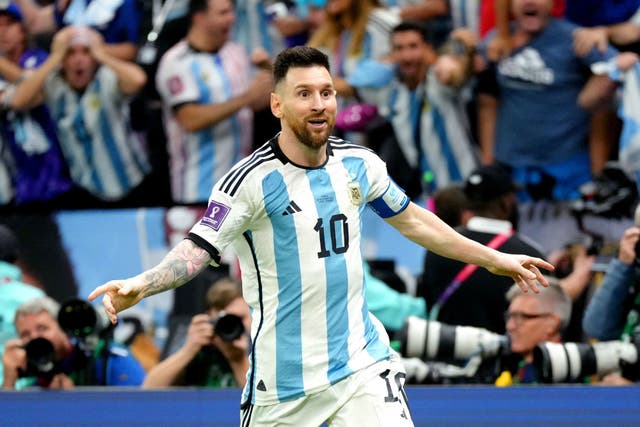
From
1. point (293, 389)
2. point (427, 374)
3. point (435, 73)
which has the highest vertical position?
point (435, 73)

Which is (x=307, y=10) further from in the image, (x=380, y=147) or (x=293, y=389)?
(x=293, y=389)

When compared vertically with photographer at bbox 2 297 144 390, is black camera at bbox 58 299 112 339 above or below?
above

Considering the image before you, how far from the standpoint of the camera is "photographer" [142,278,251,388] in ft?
21.9

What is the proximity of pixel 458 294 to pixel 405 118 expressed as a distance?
216 cm

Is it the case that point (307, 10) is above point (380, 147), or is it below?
above

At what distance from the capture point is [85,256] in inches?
380

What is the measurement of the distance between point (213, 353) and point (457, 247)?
2275 millimetres

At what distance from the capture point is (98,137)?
9844mm

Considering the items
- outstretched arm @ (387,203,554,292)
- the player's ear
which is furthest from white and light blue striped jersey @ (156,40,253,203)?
the player's ear

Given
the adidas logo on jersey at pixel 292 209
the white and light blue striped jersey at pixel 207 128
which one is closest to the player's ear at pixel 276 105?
the adidas logo on jersey at pixel 292 209

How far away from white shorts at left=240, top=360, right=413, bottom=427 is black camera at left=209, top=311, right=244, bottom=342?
6.14 feet

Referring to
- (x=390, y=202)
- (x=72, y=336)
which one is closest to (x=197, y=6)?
(x=72, y=336)

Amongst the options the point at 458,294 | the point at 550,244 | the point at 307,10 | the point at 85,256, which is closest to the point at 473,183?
the point at 458,294

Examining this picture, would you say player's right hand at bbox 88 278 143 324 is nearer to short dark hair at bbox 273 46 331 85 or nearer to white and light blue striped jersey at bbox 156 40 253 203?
short dark hair at bbox 273 46 331 85
